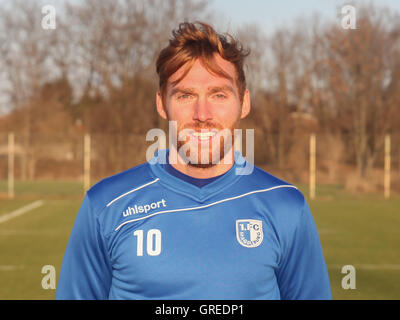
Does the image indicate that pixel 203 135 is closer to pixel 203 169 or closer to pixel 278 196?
pixel 203 169

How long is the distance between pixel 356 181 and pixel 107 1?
1355cm

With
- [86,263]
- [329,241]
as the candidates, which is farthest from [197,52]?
[329,241]

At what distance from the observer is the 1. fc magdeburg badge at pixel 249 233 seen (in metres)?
2.44

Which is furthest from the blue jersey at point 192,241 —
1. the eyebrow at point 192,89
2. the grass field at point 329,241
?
the grass field at point 329,241

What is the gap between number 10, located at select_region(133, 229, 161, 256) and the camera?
94.6 inches

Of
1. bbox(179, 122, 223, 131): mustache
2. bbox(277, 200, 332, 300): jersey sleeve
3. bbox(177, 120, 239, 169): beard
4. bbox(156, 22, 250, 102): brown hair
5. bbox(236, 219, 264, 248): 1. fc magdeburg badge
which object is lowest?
bbox(277, 200, 332, 300): jersey sleeve

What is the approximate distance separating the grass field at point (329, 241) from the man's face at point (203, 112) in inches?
208

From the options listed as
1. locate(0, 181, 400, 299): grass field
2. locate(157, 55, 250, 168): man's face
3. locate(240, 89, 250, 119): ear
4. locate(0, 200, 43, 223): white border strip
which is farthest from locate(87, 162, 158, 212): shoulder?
locate(0, 200, 43, 223): white border strip

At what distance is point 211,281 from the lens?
2383 millimetres

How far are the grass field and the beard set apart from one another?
17.3 feet

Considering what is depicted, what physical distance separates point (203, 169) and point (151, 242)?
16.9 inches

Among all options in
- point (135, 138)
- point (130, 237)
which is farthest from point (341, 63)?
point (130, 237)

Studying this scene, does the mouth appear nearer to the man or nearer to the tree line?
the man

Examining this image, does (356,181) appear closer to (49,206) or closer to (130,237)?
(49,206)
